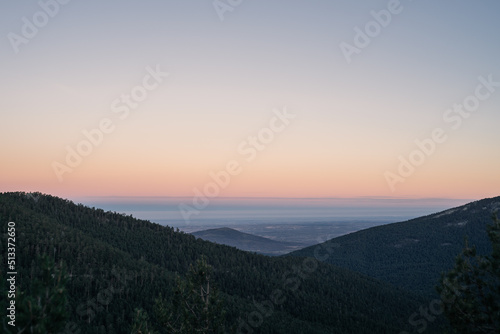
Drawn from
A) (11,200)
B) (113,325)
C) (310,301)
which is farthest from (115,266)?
(310,301)

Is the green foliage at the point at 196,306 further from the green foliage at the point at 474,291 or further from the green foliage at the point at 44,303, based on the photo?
the green foliage at the point at 474,291

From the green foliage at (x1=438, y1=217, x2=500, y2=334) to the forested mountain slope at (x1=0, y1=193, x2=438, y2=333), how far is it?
71.0 meters

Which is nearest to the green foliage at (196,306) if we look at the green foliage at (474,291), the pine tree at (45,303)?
the pine tree at (45,303)

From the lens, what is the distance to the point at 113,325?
106562mm

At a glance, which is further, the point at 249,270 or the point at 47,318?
the point at 249,270

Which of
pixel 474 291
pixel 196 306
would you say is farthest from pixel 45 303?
pixel 474 291

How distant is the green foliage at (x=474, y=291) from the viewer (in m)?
25.7

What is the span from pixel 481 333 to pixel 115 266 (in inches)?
5522

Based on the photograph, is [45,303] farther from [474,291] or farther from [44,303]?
[474,291]

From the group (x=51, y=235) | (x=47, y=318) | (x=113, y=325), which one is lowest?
(x=113, y=325)

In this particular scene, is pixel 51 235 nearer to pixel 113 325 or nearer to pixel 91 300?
pixel 91 300

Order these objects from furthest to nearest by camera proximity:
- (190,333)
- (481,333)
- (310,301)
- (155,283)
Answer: (310,301), (155,283), (190,333), (481,333)

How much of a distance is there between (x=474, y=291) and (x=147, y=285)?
125003 mm

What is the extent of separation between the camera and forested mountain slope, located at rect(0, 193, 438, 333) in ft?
388
